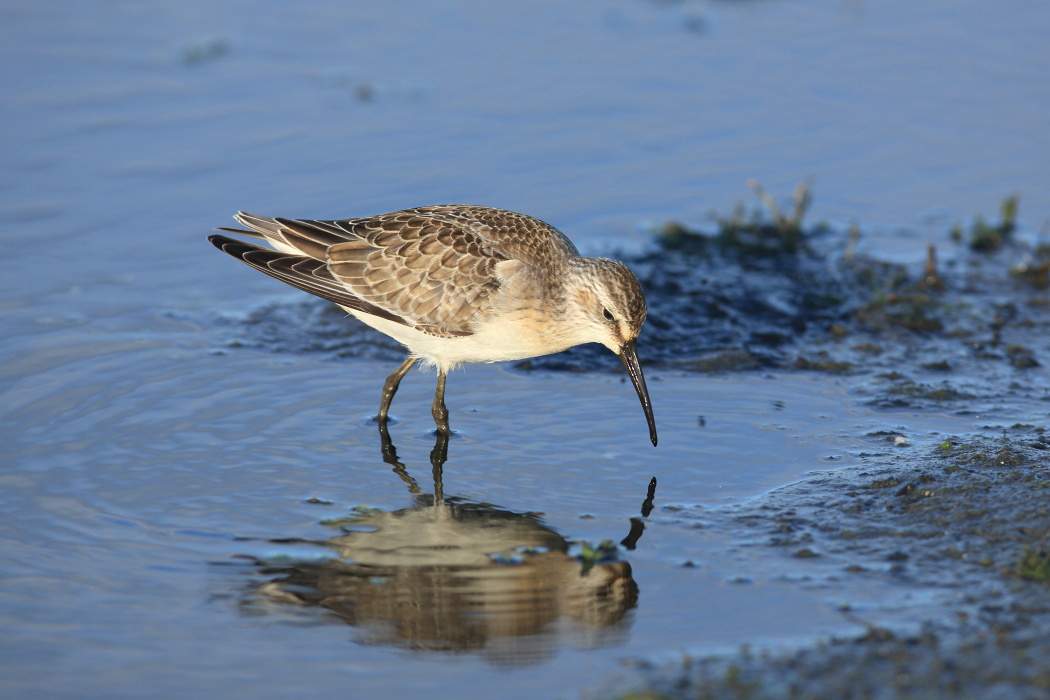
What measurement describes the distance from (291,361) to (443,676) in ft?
13.2

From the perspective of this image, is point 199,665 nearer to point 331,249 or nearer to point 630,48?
point 331,249

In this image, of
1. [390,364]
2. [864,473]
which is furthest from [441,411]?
[864,473]

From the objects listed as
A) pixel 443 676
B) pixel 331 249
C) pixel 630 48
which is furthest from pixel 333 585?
pixel 630 48

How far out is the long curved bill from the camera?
23.3 feet

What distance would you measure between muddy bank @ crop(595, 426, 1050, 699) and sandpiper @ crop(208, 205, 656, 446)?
1296mm

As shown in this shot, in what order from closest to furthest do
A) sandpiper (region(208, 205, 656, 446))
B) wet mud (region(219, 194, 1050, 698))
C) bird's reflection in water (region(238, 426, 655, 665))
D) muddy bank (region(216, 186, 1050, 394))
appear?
wet mud (region(219, 194, 1050, 698)) < bird's reflection in water (region(238, 426, 655, 665)) < sandpiper (region(208, 205, 656, 446)) < muddy bank (region(216, 186, 1050, 394))

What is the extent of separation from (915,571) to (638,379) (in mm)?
2216

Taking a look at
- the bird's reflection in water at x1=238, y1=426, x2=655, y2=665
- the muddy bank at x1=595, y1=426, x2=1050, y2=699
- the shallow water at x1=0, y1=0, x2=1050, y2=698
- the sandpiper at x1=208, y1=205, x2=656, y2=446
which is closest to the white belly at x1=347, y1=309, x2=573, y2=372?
the sandpiper at x1=208, y1=205, x2=656, y2=446

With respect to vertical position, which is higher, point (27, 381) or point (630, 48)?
point (630, 48)

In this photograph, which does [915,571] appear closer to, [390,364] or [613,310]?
[613,310]

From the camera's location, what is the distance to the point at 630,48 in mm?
13867

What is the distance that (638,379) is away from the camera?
7254 mm

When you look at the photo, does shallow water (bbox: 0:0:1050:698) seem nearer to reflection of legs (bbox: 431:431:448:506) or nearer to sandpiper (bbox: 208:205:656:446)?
reflection of legs (bbox: 431:431:448:506)

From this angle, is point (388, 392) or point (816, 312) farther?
point (816, 312)
